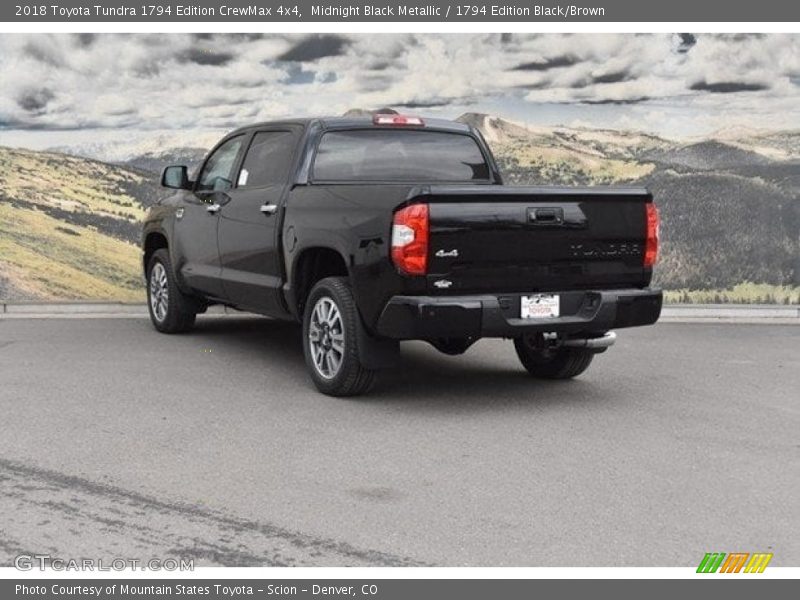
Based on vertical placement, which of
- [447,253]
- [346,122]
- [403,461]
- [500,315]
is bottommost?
[403,461]

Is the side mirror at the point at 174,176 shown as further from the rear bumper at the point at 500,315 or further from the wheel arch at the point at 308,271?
the rear bumper at the point at 500,315

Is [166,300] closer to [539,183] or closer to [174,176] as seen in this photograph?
[174,176]

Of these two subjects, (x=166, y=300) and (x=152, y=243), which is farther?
(x=152, y=243)

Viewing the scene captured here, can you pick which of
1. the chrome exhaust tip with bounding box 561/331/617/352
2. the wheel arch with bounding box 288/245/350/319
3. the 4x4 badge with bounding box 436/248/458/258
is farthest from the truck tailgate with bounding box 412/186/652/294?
the wheel arch with bounding box 288/245/350/319

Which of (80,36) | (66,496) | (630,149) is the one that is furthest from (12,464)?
(630,149)

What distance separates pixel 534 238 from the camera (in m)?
6.93

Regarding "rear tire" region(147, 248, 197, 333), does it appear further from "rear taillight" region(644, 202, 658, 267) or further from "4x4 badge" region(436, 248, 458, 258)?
"rear taillight" region(644, 202, 658, 267)

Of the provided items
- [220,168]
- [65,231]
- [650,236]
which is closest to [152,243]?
[220,168]

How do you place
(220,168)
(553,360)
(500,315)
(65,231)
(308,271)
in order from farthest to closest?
(65,231) < (220,168) < (553,360) < (308,271) < (500,315)

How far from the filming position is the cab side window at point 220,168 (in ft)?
30.2

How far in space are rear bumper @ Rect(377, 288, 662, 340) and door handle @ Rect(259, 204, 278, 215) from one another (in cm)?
165

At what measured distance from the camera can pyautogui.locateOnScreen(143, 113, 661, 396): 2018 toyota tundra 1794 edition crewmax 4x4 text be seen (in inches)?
264

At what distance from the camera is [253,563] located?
4.29 meters

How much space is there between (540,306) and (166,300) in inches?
182
